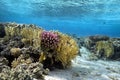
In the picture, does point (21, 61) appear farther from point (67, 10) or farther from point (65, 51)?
point (67, 10)

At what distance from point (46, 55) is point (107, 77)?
261cm

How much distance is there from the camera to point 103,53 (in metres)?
14.2

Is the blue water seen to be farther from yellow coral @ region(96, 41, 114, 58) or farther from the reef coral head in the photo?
the reef coral head

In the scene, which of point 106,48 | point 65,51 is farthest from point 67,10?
point 65,51

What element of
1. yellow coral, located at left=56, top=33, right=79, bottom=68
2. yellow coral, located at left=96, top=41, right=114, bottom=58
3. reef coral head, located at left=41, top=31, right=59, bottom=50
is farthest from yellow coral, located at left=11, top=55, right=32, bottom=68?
yellow coral, located at left=96, top=41, right=114, bottom=58

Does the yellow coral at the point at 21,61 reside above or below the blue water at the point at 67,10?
below

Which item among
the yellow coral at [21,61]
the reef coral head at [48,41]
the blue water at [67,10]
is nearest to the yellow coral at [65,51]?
the reef coral head at [48,41]

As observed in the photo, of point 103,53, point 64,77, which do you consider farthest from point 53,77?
point 103,53

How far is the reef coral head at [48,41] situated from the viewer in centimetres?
762

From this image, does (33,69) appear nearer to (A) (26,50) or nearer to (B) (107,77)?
(A) (26,50)

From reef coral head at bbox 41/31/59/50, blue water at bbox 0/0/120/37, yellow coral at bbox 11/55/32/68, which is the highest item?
blue water at bbox 0/0/120/37

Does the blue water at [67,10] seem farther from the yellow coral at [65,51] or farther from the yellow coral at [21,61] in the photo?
the yellow coral at [21,61]

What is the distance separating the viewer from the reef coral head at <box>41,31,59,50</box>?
7617 mm

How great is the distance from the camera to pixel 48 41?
7684 mm
